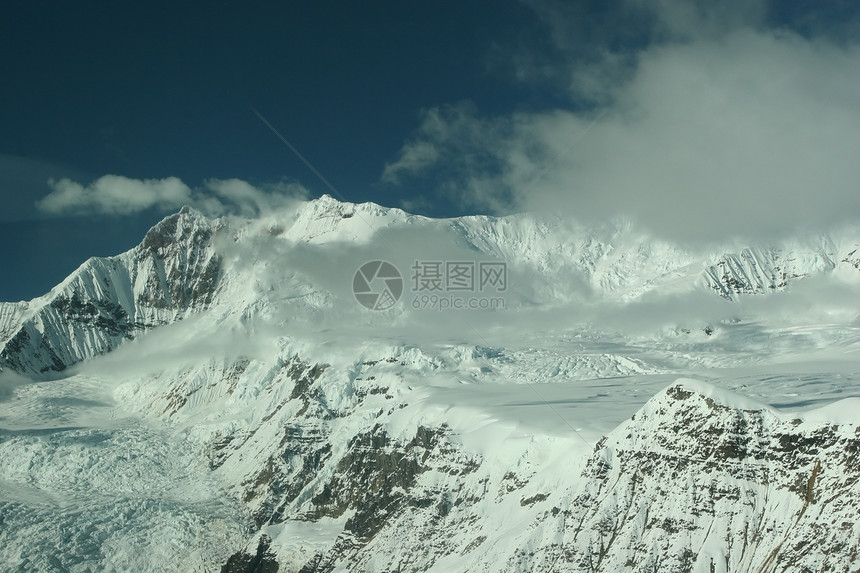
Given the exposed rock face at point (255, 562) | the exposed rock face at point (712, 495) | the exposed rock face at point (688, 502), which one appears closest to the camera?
the exposed rock face at point (712, 495)

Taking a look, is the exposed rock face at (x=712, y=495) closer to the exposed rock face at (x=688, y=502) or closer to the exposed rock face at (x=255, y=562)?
the exposed rock face at (x=688, y=502)

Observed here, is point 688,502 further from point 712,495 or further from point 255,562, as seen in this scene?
point 255,562

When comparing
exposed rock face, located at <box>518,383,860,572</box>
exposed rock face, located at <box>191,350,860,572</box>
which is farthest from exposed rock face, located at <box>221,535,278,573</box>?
exposed rock face, located at <box>518,383,860,572</box>

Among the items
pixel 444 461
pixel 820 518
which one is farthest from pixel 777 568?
pixel 444 461

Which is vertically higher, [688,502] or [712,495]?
[712,495]

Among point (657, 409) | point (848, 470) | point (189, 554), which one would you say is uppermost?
point (657, 409)

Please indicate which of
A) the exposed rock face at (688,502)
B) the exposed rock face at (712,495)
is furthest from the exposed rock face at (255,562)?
the exposed rock face at (712,495)

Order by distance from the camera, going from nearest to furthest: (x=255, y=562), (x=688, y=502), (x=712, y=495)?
(x=712, y=495) → (x=688, y=502) → (x=255, y=562)

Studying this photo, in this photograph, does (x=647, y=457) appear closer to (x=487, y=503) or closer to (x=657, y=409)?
(x=657, y=409)

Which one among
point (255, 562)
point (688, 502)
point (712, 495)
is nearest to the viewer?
point (712, 495)

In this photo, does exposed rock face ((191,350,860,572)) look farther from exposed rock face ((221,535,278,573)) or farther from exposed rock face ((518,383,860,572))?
exposed rock face ((221,535,278,573))

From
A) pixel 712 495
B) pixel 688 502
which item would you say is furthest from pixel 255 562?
pixel 712 495
